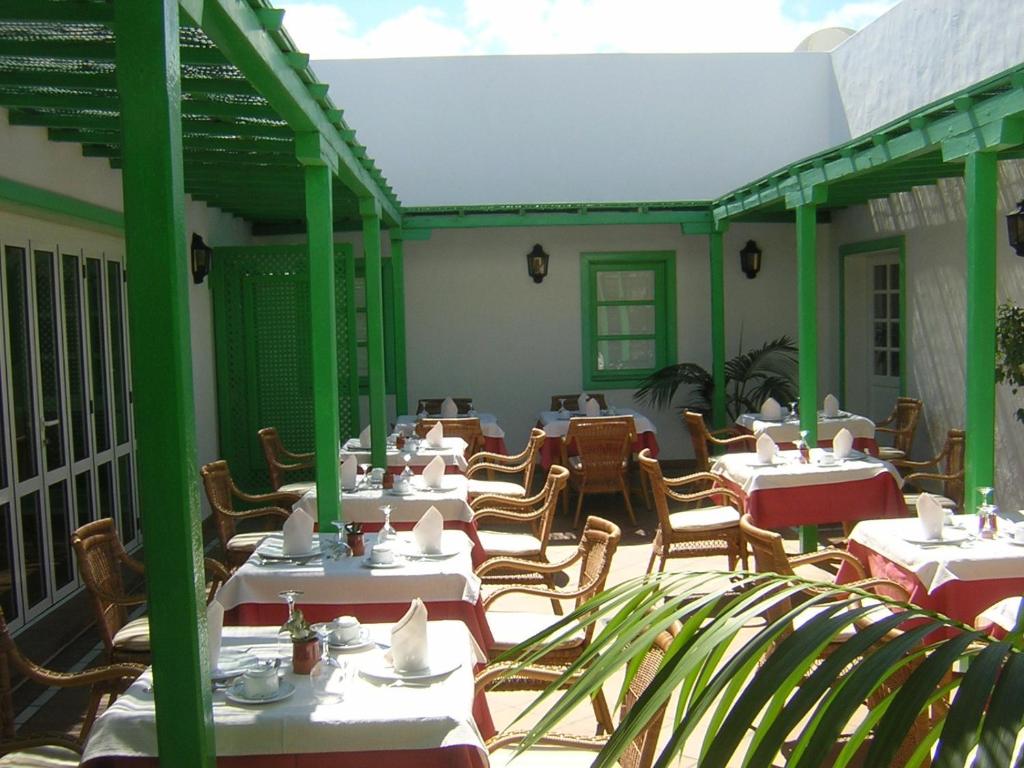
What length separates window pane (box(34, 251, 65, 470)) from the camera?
19.9 feet

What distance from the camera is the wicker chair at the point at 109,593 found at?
13.7ft

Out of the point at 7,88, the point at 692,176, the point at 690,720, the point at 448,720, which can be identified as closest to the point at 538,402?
the point at 692,176

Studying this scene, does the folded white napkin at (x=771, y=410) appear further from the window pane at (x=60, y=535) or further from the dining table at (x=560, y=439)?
the window pane at (x=60, y=535)

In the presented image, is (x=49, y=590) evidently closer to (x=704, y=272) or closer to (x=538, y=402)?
(x=538, y=402)

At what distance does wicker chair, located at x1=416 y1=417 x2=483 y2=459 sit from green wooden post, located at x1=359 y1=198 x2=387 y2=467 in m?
1.35

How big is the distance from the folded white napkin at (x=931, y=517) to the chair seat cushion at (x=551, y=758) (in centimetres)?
207

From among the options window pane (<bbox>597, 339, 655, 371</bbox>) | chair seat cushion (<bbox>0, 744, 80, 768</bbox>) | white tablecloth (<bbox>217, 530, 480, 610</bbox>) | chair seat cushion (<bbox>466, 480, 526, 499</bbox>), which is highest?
window pane (<bbox>597, 339, 655, 371</bbox>)

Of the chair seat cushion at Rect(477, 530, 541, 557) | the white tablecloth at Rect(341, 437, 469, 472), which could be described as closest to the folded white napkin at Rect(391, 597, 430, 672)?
the chair seat cushion at Rect(477, 530, 541, 557)

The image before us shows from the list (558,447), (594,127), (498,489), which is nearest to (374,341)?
(498,489)

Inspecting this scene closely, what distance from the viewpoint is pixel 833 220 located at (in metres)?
11.7

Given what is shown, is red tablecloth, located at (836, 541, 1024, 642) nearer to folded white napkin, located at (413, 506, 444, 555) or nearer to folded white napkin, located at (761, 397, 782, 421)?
folded white napkin, located at (413, 506, 444, 555)

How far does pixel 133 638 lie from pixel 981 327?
4.23 metres

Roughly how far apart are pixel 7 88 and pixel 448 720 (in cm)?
377

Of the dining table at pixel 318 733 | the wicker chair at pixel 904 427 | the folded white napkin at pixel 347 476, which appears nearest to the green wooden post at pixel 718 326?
the wicker chair at pixel 904 427
